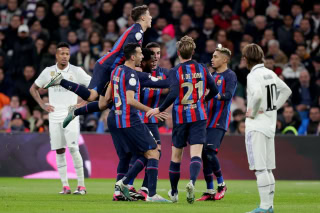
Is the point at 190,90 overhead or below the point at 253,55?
below

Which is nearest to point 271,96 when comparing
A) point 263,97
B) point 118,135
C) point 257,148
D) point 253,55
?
point 263,97

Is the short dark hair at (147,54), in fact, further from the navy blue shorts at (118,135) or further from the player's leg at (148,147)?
the player's leg at (148,147)

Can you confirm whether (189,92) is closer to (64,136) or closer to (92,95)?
(92,95)

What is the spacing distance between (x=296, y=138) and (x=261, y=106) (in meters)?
8.84

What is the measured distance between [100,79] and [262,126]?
11.4ft

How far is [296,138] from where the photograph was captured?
58.8 ft

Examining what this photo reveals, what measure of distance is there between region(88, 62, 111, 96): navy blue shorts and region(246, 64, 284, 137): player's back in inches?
123

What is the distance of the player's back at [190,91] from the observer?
35.7ft

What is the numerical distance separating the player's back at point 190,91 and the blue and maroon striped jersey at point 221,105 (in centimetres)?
105

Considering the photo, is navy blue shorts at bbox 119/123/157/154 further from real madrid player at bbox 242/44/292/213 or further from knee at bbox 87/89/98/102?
real madrid player at bbox 242/44/292/213

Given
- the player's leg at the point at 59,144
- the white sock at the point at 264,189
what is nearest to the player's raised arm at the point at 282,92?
the white sock at the point at 264,189

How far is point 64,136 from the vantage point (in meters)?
13.5

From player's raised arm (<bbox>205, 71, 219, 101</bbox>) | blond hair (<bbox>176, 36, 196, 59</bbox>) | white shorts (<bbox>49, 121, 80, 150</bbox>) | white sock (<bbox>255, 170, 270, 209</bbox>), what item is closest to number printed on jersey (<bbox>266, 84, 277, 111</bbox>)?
white sock (<bbox>255, 170, 270, 209</bbox>)

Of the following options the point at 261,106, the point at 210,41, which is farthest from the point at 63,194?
the point at 210,41
